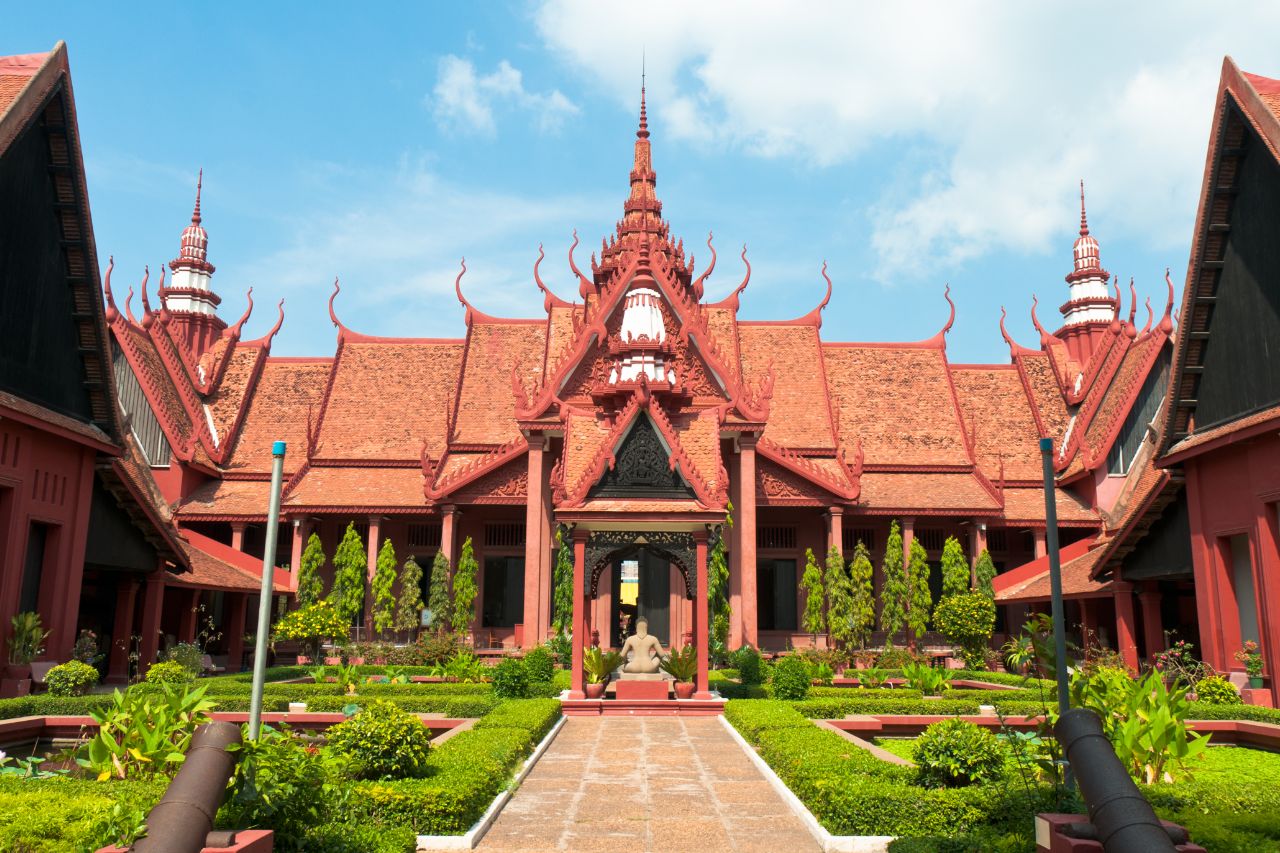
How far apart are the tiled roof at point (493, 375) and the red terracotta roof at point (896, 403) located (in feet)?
28.1

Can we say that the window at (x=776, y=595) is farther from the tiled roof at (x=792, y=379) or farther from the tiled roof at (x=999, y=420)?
the tiled roof at (x=999, y=420)

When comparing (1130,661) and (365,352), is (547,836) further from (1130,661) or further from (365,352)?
(365,352)

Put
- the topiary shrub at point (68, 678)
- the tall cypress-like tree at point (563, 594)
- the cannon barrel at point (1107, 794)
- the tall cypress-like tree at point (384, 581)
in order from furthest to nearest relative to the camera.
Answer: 1. the tall cypress-like tree at point (384, 581)
2. the tall cypress-like tree at point (563, 594)
3. the topiary shrub at point (68, 678)
4. the cannon barrel at point (1107, 794)

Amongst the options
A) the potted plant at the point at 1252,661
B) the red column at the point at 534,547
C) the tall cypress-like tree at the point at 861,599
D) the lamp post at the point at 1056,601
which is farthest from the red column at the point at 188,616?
the potted plant at the point at 1252,661

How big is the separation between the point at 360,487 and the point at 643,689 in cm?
1427

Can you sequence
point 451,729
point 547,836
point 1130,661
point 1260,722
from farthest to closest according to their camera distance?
A: point 1130,661, point 451,729, point 1260,722, point 547,836

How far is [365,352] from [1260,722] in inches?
1039

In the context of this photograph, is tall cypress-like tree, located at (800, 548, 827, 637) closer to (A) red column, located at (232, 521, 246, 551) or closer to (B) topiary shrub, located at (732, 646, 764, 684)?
(B) topiary shrub, located at (732, 646, 764, 684)

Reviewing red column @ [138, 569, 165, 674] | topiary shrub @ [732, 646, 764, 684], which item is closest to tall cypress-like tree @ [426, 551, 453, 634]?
red column @ [138, 569, 165, 674]

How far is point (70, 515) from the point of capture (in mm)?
14438

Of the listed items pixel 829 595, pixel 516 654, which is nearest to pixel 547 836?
pixel 516 654

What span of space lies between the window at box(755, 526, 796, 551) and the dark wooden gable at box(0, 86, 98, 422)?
54.3 ft

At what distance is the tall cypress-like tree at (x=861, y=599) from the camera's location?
2222 cm

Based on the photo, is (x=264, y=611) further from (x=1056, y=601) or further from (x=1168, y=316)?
(x=1168, y=316)
